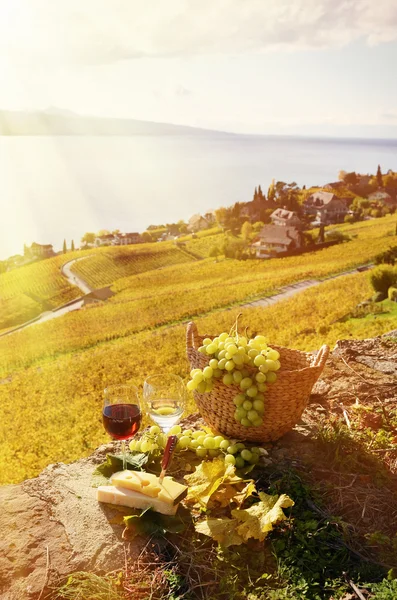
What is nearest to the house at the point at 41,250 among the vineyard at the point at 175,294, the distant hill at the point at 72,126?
the vineyard at the point at 175,294

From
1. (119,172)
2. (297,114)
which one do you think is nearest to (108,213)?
(119,172)

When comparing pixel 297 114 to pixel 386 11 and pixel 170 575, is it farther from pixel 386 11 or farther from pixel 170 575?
pixel 170 575

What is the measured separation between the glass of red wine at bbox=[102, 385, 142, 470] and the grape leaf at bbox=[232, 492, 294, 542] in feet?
1.54

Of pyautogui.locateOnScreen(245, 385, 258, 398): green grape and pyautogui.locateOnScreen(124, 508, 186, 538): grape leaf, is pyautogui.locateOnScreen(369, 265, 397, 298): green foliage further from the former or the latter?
pyautogui.locateOnScreen(124, 508, 186, 538): grape leaf

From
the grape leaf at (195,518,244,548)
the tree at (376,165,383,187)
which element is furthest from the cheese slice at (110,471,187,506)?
the tree at (376,165,383,187)

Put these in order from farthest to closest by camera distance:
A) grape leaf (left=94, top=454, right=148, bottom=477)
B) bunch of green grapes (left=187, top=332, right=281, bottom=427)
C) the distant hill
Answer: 1. the distant hill
2. bunch of green grapes (left=187, top=332, right=281, bottom=427)
3. grape leaf (left=94, top=454, right=148, bottom=477)

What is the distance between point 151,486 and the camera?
211 cm

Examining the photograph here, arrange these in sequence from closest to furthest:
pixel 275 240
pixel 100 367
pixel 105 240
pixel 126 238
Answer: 1. pixel 100 367
2. pixel 105 240
3. pixel 126 238
4. pixel 275 240

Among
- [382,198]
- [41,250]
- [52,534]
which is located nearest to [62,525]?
[52,534]

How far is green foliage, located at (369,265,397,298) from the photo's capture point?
5.41m

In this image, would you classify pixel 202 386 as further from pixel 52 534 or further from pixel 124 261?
pixel 124 261

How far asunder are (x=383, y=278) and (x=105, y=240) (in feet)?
8.04

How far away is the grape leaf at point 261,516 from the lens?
1.99 metres

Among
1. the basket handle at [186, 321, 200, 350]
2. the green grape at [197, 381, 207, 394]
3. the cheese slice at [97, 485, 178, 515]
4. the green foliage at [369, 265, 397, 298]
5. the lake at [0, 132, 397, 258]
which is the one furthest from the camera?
the green foliage at [369, 265, 397, 298]
